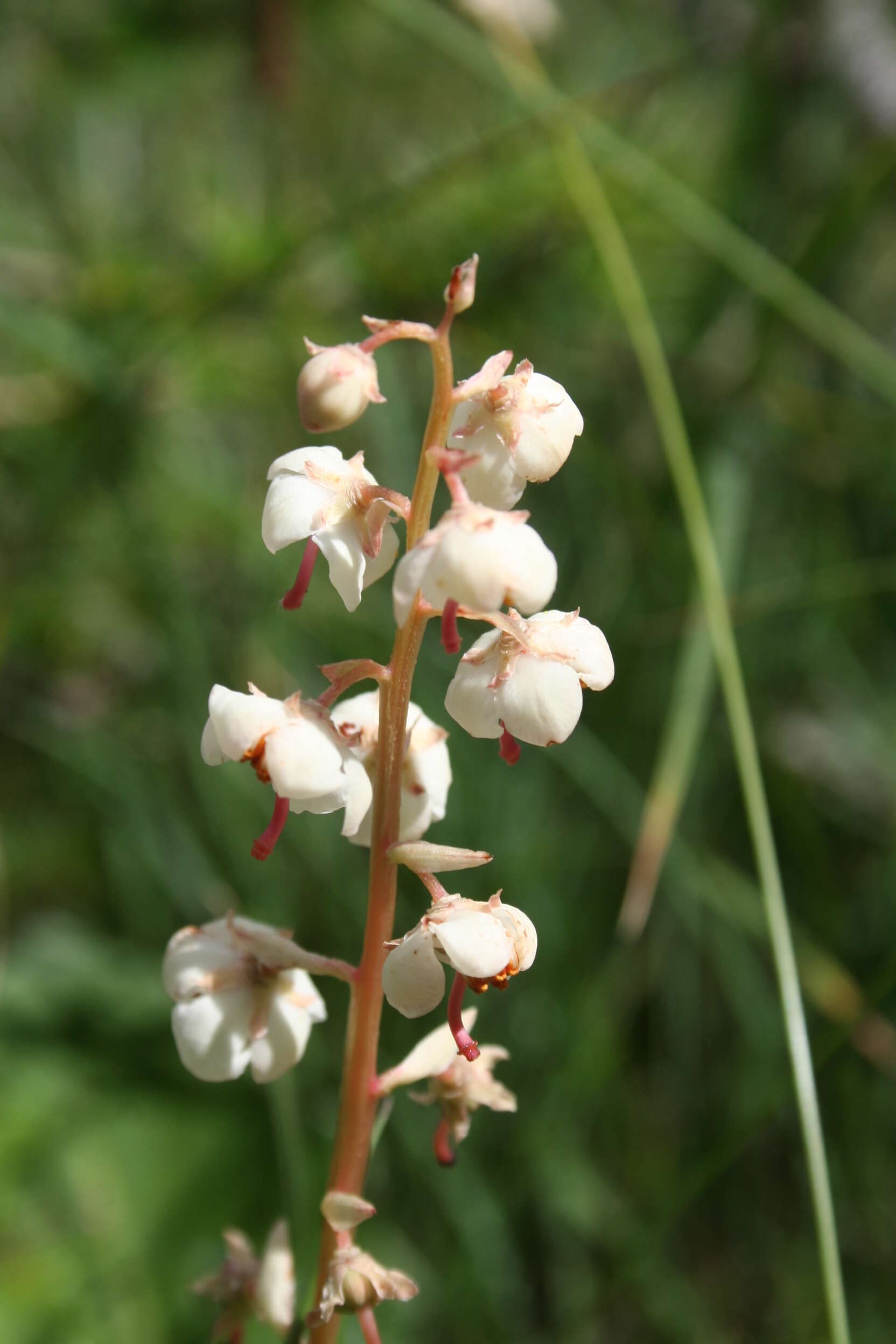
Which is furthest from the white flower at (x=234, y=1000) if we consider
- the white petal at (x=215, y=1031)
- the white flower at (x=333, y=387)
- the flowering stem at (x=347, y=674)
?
the white flower at (x=333, y=387)

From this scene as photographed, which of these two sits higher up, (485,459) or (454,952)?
(485,459)

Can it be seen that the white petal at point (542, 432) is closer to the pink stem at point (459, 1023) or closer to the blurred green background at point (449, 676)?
the pink stem at point (459, 1023)

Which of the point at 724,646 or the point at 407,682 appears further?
the point at 724,646

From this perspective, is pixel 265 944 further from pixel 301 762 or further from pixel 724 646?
pixel 724 646

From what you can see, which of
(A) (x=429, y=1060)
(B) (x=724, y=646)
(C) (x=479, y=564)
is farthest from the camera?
(B) (x=724, y=646)

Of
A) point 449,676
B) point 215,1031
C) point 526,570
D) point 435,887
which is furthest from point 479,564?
point 449,676

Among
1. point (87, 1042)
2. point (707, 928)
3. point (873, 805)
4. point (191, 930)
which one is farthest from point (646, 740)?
point (191, 930)

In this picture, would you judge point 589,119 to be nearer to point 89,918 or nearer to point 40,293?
point 40,293
